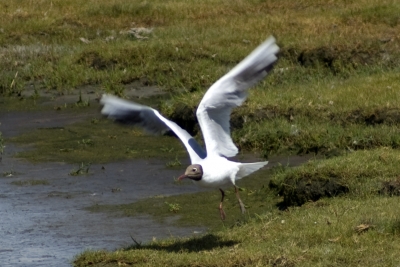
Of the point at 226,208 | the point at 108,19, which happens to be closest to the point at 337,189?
the point at 226,208

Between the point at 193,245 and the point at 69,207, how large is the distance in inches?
91.8

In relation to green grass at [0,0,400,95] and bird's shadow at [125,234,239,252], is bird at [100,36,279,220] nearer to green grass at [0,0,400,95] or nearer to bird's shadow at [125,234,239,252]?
bird's shadow at [125,234,239,252]

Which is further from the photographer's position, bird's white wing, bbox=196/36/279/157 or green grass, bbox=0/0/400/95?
green grass, bbox=0/0/400/95

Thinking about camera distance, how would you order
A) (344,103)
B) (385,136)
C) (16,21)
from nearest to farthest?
(385,136), (344,103), (16,21)

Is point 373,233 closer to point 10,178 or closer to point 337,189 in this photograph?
point 337,189

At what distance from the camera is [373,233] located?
6977mm

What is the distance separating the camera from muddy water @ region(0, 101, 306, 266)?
7887 mm

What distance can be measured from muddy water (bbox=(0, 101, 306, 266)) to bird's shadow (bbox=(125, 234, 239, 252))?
56 centimetres

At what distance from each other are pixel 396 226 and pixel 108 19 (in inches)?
455

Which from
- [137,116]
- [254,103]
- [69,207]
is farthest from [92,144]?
[137,116]

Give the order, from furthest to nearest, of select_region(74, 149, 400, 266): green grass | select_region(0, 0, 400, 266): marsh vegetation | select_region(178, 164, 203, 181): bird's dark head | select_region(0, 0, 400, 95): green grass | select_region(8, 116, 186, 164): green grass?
select_region(0, 0, 400, 95): green grass
select_region(8, 116, 186, 164): green grass
select_region(178, 164, 203, 181): bird's dark head
select_region(0, 0, 400, 266): marsh vegetation
select_region(74, 149, 400, 266): green grass

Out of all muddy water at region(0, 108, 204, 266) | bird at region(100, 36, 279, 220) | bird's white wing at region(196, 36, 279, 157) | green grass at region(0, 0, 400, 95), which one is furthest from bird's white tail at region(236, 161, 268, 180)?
green grass at region(0, 0, 400, 95)

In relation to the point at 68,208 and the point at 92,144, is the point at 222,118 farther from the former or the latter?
the point at 92,144

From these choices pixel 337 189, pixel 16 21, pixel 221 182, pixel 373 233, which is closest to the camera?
pixel 373 233
